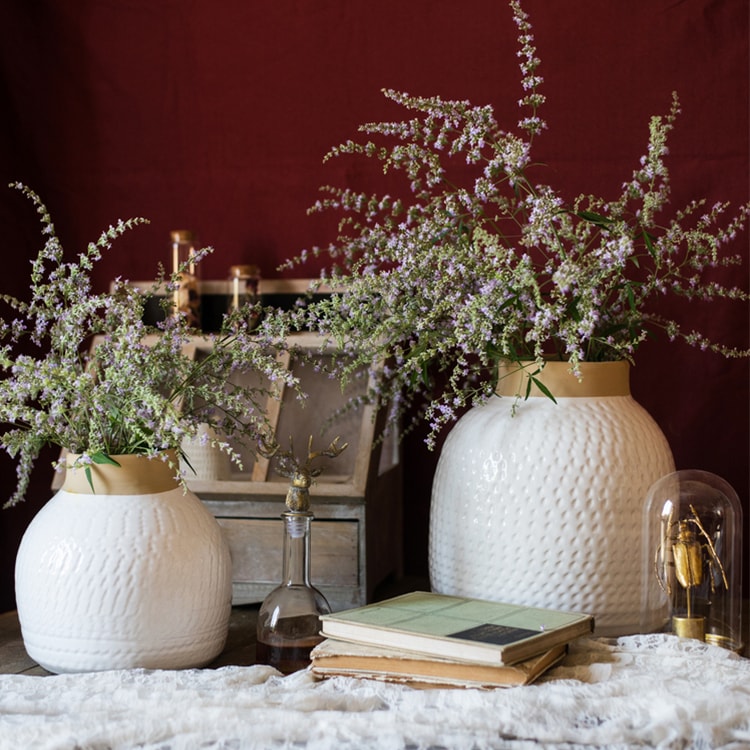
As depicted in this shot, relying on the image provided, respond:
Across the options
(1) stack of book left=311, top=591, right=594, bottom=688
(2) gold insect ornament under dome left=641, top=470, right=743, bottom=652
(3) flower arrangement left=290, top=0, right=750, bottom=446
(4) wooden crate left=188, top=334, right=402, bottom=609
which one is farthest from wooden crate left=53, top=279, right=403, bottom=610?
(2) gold insect ornament under dome left=641, top=470, right=743, bottom=652

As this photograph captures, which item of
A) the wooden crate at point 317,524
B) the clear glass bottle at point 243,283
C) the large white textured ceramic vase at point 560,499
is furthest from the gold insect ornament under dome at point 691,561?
the clear glass bottle at point 243,283

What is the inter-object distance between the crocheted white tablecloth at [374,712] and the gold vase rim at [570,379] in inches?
13.7

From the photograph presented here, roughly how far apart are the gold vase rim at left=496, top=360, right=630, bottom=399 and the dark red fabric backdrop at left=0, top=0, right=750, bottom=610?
0.38 metres

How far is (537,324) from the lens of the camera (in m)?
1.13

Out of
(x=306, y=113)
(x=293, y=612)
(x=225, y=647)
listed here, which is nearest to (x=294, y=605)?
(x=293, y=612)

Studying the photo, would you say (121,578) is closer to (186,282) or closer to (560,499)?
(560,499)

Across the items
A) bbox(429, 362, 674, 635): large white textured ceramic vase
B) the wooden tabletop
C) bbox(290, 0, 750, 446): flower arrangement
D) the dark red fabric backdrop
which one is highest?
the dark red fabric backdrop

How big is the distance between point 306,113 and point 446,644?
1034 millimetres

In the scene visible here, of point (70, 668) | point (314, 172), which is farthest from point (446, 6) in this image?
point (70, 668)

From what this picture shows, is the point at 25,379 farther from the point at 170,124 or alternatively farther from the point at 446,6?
the point at 446,6

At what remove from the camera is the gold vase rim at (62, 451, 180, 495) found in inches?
43.8

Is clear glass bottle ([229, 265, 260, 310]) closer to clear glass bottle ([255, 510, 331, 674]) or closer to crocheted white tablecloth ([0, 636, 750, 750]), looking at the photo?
clear glass bottle ([255, 510, 331, 674])

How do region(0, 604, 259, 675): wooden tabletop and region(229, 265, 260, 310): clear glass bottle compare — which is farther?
region(229, 265, 260, 310): clear glass bottle

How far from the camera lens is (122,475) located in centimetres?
111
